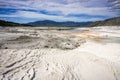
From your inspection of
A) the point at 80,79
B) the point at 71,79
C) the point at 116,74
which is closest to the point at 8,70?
the point at 71,79

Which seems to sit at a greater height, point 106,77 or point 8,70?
point 8,70

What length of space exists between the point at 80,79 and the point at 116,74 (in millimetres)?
2006

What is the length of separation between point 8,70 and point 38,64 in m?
1.57

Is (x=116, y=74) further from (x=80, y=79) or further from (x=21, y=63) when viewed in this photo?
(x=21, y=63)

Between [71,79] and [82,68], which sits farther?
[82,68]

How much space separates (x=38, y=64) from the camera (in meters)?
6.47

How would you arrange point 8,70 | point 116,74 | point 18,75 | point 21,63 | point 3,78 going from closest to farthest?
1. point 3,78
2. point 18,75
3. point 8,70
4. point 116,74
5. point 21,63

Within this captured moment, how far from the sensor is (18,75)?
5.10m

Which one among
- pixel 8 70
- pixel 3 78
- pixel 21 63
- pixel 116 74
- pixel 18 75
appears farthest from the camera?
pixel 21 63

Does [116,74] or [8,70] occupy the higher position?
[8,70]

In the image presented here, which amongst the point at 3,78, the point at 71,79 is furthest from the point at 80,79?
the point at 3,78

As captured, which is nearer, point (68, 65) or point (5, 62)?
point (5, 62)

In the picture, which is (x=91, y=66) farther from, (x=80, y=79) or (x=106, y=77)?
(x=80, y=79)

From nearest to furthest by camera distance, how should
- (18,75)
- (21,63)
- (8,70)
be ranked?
(18,75), (8,70), (21,63)
